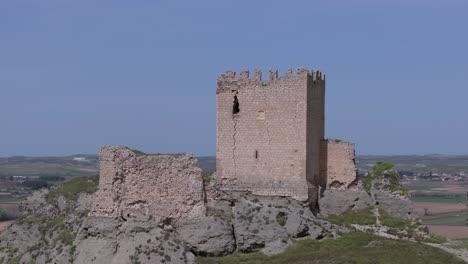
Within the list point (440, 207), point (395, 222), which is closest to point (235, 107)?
point (395, 222)

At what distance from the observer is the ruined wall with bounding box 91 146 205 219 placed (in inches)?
1166

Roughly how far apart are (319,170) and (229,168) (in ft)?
13.3

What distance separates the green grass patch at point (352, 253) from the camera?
26.3 meters

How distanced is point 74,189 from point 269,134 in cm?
1419

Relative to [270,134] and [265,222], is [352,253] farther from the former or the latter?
[270,134]

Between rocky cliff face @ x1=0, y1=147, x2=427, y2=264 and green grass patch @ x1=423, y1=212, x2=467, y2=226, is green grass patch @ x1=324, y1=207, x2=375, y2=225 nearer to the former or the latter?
rocky cliff face @ x1=0, y1=147, x2=427, y2=264

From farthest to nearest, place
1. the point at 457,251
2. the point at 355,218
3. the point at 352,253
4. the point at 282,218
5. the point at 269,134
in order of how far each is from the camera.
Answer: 1. the point at 355,218
2. the point at 269,134
3. the point at 282,218
4. the point at 457,251
5. the point at 352,253

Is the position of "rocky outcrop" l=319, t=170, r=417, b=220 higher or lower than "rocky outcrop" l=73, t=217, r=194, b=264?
higher

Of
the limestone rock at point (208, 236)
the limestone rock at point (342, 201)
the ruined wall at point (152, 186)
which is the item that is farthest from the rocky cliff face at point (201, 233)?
the limestone rock at point (342, 201)

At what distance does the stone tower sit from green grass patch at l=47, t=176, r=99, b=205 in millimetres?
10358

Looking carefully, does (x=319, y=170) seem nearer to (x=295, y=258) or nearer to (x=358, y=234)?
(x=358, y=234)

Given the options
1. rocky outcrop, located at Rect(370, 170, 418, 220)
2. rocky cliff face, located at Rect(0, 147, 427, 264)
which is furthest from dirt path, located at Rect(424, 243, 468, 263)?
rocky outcrop, located at Rect(370, 170, 418, 220)

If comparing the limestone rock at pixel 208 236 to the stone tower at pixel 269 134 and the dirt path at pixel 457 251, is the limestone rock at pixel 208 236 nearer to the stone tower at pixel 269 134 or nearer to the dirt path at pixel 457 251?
the stone tower at pixel 269 134

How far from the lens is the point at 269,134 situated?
32.3 m
